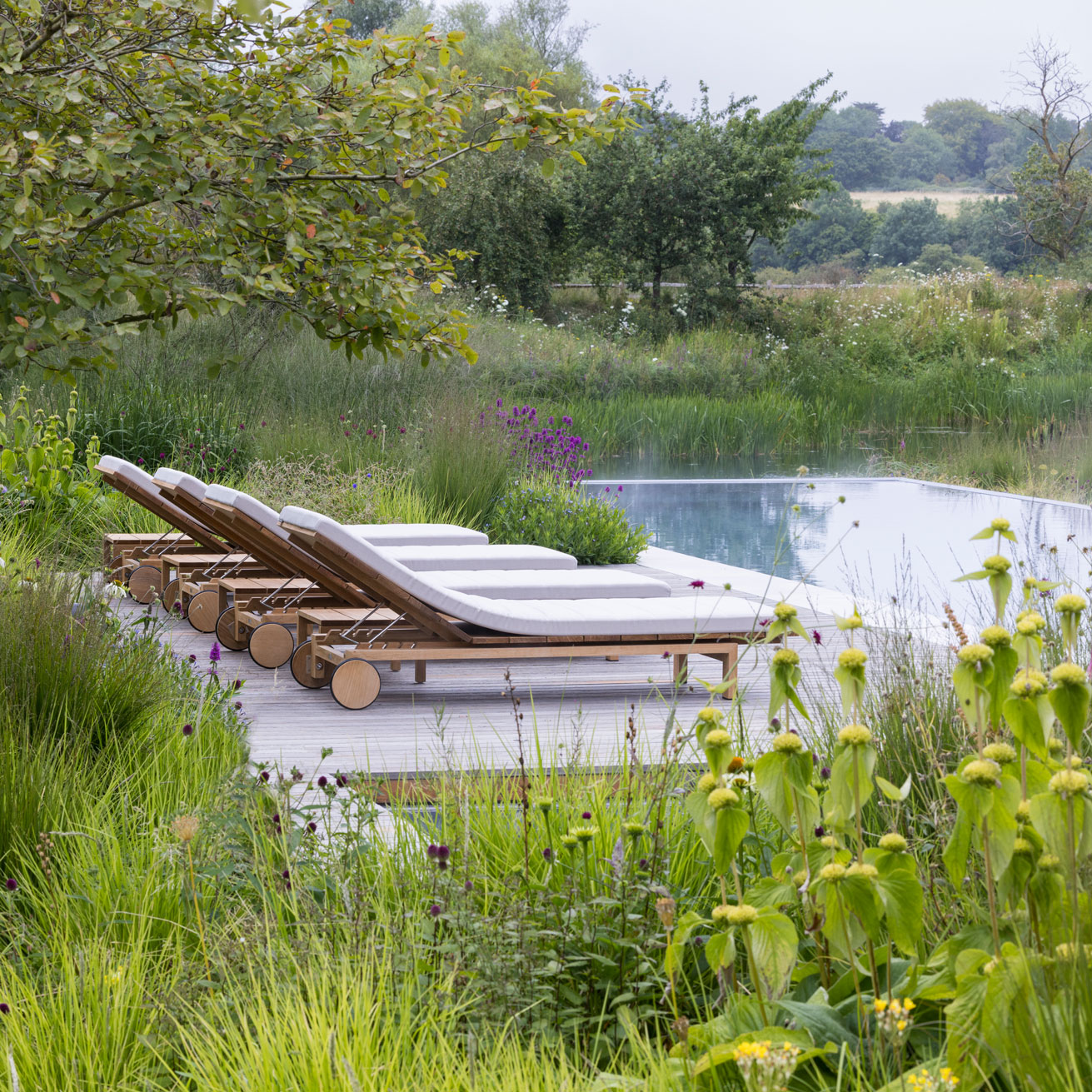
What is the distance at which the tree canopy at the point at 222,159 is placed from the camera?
3.27 metres

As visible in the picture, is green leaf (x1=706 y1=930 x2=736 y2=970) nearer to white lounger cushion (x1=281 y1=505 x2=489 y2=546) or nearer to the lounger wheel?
the lounger wheel

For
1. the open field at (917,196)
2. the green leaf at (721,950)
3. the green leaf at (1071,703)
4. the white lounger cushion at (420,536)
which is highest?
the open field at (917,196)

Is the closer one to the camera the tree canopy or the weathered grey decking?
the tree canopy

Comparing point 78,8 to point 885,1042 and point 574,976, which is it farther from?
point 885,1042

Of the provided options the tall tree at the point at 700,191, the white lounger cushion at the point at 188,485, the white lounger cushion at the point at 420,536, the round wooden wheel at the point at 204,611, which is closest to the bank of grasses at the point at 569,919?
the white lounger cushion at the point at 188,485

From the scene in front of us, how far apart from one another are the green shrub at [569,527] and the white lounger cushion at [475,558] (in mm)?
1552

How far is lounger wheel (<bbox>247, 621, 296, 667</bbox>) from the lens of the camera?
536 centimetres

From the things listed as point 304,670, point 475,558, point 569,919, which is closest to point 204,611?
point 304,670

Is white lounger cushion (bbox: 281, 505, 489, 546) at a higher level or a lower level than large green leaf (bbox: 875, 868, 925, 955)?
lower

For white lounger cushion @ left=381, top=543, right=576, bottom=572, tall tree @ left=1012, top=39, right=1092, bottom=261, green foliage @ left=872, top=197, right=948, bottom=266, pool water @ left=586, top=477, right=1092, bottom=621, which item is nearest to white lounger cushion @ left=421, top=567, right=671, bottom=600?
white lounger cushion @ left=381, top=543, right=576, bottom=572

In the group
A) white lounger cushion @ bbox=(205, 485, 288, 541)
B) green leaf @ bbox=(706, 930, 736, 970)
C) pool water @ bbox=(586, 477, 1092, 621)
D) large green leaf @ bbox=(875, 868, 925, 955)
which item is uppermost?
white lounger cushion @ bbox=(205, 485, 288, 541)

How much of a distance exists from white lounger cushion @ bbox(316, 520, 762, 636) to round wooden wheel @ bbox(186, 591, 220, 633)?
5.57 feet

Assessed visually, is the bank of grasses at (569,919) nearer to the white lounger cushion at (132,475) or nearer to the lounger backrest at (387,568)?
the lounger backrest at (387,568)

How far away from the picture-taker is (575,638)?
16.4 ft
